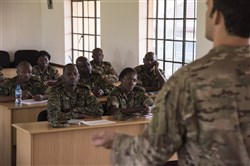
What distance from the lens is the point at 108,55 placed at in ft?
32.3

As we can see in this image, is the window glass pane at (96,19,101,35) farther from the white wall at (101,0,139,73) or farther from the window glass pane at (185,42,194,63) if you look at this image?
the window glass pane at (185,42,194,63)

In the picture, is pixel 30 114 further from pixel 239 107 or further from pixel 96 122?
pixel 239 107

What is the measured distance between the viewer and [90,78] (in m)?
7.19

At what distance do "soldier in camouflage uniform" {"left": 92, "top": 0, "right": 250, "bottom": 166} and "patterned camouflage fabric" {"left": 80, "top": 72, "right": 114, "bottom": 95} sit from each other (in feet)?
17.9

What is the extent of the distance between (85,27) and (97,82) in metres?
3.83

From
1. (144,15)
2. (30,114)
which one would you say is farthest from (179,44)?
(30,114)

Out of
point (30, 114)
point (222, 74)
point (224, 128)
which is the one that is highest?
point (222, 74)

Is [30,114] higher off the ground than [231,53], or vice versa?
[231,53]

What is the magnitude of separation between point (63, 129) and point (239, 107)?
3.20 m

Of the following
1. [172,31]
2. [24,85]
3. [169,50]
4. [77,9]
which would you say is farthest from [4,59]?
[24,85]

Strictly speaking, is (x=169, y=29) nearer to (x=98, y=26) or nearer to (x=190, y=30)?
(x=190, y=30)

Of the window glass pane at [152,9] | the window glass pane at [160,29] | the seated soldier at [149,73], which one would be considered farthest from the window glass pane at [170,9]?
the seated soldier at [149,73]

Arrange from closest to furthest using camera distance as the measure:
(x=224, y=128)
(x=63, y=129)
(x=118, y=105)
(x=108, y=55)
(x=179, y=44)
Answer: (x=224, y=128) < (x=63, y=129) < (x=118, y=105) < (x=179, y=44) < (x=108, y=55)

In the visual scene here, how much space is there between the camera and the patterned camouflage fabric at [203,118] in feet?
4.91
